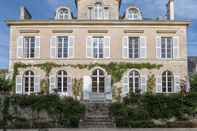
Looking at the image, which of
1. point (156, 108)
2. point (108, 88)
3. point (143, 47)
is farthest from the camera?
point (143, 47)

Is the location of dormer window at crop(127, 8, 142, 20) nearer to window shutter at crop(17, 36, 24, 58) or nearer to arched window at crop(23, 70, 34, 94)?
window shutter at crop(17, 36, 24, 58)

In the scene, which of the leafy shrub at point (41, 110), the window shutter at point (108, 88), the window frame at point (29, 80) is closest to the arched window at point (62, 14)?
the window frame at point (29, 80)

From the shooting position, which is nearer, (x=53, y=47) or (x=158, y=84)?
(x=158, y=84)

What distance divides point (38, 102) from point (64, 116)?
1.73 meters

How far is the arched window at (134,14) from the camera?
28.1 m

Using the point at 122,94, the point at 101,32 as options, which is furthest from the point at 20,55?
the point at 122,94

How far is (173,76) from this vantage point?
26438 millimetres

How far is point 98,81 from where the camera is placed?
1047 inches

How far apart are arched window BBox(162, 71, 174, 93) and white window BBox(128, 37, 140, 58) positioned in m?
2.55

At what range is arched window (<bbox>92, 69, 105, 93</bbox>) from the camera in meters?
26.6

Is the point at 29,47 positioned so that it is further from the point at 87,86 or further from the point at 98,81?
the point at 98,81

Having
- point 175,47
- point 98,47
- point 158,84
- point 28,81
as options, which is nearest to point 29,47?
point 28,81

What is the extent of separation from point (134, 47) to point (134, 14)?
118 inches

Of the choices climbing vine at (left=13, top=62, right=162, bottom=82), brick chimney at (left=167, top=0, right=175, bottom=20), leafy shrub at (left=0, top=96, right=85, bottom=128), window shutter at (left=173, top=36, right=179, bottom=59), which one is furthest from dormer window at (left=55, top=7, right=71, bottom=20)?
leafy shrub at (left=0, top=96, right=85, bottom=128)
